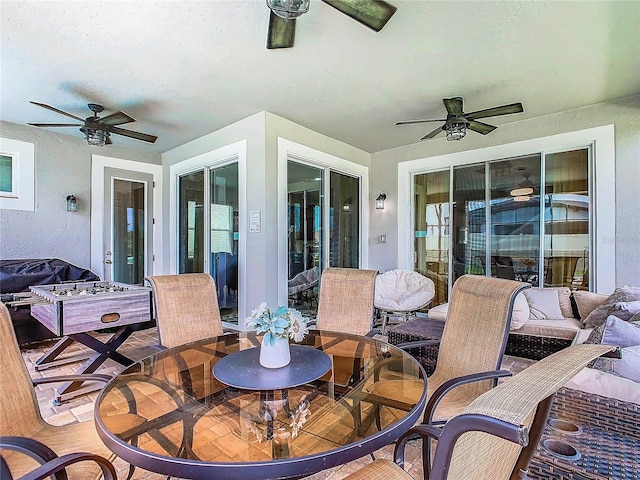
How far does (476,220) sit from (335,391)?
14.8 feet

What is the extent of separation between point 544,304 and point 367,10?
3.25 m

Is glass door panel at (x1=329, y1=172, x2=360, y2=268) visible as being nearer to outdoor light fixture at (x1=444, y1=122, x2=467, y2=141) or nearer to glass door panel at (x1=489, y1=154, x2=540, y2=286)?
outdoor light fixture at (x1=444, y1=122, x2=467, y2=141)

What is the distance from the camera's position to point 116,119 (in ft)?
12.5

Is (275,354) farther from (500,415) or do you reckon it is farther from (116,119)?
(116,119)

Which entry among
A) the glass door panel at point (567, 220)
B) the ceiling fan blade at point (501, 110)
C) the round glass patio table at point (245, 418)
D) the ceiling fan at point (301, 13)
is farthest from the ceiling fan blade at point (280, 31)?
the glass door panel at point (567, 220)

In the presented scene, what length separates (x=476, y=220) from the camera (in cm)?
520

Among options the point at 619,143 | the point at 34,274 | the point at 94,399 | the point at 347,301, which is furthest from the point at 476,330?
the point at 34,274

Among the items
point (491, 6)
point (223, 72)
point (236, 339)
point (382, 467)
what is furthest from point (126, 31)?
point (382, 467)

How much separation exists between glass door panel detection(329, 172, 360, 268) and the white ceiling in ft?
4.66

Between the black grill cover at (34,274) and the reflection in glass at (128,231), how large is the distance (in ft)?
3.15

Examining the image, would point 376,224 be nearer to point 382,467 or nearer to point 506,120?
point 506,120

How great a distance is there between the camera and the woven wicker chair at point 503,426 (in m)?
0.55

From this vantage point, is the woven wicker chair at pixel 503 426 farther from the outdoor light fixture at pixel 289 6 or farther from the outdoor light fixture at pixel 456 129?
the outdoor light fixture at pixel 456 129

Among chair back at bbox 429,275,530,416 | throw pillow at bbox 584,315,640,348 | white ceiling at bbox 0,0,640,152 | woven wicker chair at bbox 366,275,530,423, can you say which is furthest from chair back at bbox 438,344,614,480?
white ceiling at bbox 0,0,640,152
